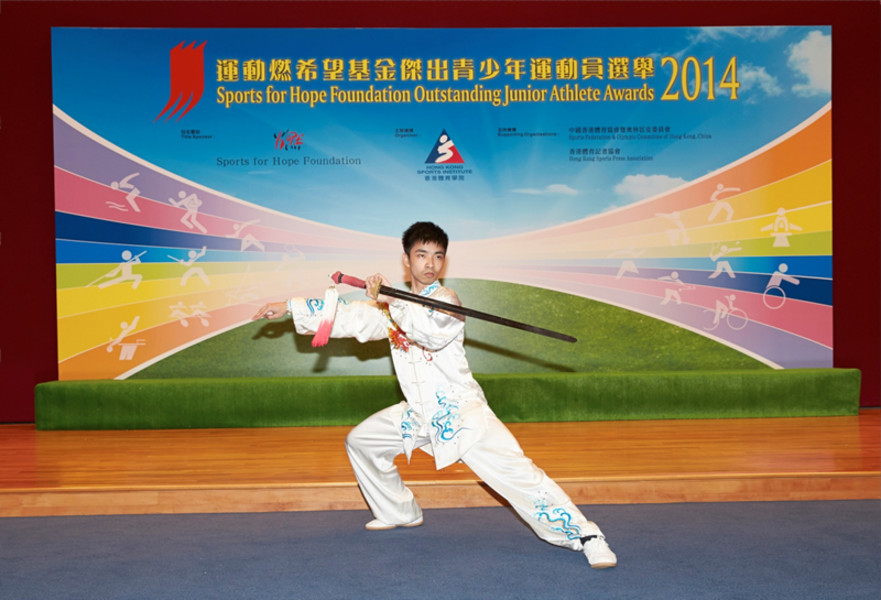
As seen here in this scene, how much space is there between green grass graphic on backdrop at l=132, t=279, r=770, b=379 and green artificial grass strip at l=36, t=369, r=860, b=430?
0.79 feet

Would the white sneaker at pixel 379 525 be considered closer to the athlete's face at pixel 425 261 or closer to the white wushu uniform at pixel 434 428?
the white wushu uniform at pixel 434 428

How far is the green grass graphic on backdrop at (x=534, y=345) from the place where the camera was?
5.34 m

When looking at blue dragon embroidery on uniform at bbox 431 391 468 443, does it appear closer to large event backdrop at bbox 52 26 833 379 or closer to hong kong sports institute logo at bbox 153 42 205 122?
large event backdrop at bbox 52 26 833 379

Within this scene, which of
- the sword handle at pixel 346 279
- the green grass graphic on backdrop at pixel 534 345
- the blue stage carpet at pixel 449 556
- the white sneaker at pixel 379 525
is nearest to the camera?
the blue stage carpet at pixel 449 556

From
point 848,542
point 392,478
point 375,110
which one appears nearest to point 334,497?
point 392,478

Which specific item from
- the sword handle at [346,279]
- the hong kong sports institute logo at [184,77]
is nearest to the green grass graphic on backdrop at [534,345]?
the hong kong sports institute logo at [184,77]

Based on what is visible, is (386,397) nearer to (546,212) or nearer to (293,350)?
(293,350)

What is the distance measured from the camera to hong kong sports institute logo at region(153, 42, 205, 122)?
5277 mm

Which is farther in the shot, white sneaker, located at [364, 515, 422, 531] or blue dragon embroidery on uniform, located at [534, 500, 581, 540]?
white sneaker, located at [364, 515, 422, 531]

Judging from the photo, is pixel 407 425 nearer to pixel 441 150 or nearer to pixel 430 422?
pixel 430 422

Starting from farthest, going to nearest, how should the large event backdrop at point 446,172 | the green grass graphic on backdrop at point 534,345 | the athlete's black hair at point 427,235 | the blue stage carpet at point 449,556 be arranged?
the green grass graphic on backdrop at point 534,345, the large event backdrop at point 446,172, the athlete's black hair at point 427,235, the blue stage carpet at point 449,556

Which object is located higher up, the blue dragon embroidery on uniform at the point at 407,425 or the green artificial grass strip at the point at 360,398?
the blue dragon embroidery on uniform at the point at 407,425

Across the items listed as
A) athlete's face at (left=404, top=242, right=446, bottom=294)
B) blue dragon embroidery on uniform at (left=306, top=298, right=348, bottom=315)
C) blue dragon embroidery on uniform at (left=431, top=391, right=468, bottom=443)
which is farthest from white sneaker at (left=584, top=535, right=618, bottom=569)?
blue dragon embroidery on uniform at (left=306, top=298, right=348, bottom=315)

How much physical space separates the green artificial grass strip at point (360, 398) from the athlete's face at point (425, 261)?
83.3 inches
